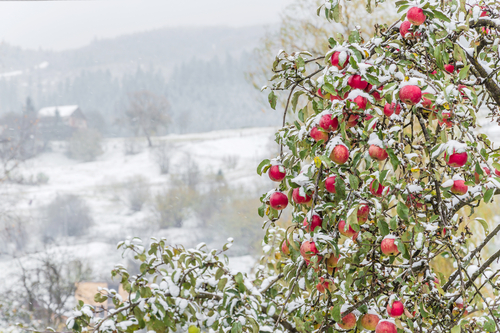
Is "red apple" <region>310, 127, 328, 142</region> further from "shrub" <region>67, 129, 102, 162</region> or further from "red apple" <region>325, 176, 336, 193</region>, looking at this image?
"shrub" <region>67, 129, 102, 162</region>

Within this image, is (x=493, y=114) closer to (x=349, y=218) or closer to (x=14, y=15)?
(x=349, y=218)

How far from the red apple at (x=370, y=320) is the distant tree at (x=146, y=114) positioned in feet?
47.3

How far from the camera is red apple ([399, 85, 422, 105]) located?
602 millimetres

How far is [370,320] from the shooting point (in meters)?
0.78

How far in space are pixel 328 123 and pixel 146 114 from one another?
577 inches

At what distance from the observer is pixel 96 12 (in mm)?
17500

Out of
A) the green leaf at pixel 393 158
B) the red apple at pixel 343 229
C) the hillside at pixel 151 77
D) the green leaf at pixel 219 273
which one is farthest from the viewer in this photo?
the hillside at pixel 151 77

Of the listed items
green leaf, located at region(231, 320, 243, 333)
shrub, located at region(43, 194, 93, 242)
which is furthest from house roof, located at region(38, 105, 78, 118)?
green leaf, located at region(231, 320, 243, 333)

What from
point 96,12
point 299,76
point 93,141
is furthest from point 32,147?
point 299,76

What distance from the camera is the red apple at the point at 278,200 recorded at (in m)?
0.79

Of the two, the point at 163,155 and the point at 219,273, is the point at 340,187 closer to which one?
the point at 219,273

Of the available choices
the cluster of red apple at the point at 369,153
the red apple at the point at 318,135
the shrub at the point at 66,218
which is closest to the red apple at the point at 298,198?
the cluster of red apple at the point at 369,153

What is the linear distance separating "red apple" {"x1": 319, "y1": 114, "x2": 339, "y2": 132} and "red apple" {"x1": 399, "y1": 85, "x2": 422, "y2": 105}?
11 centimetres

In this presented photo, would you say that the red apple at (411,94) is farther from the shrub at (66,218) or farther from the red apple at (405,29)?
the shrub at (66,218)
